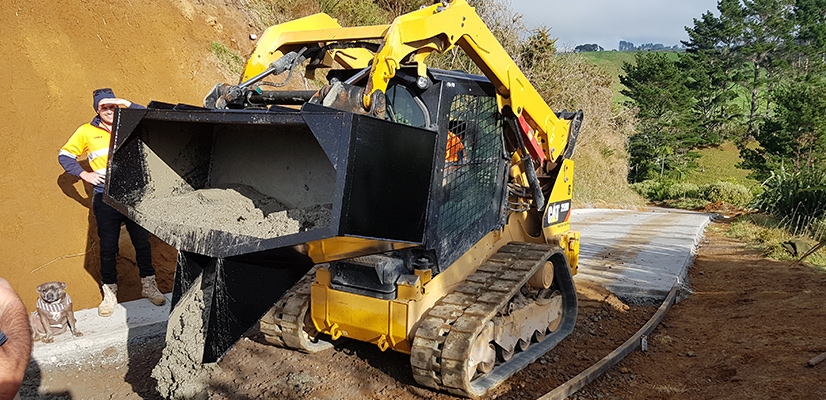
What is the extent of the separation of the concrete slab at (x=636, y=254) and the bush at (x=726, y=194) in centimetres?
1412

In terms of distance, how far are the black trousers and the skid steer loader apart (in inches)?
62.3

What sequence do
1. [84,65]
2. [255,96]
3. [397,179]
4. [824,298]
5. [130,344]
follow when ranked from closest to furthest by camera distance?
[397,179], [255,96], [130,344], [824,298], [84,65]

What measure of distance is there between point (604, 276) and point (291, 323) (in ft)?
16.7

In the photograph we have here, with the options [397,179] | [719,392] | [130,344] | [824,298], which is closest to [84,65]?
[130,344]

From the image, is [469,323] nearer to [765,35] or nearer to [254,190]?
[254,190]

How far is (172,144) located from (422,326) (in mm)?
2089

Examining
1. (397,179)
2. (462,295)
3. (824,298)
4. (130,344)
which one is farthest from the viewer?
(824,298)

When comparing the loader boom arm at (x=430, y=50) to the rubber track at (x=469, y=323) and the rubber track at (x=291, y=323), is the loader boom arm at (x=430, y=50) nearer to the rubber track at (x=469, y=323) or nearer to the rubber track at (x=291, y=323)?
the rubber track at (x=469, y=323)

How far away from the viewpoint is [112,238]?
5441 mm

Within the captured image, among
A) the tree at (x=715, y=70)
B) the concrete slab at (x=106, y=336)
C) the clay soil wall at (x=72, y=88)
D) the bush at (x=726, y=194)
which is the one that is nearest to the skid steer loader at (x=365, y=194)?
the concrete slab at (x=106, y=336)

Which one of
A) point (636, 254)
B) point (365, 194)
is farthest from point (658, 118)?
point (365, 194)

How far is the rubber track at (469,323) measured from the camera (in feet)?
12.9

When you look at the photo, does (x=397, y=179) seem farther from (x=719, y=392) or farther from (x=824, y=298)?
(x=824, y=298)

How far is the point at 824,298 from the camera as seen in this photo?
272 inches
